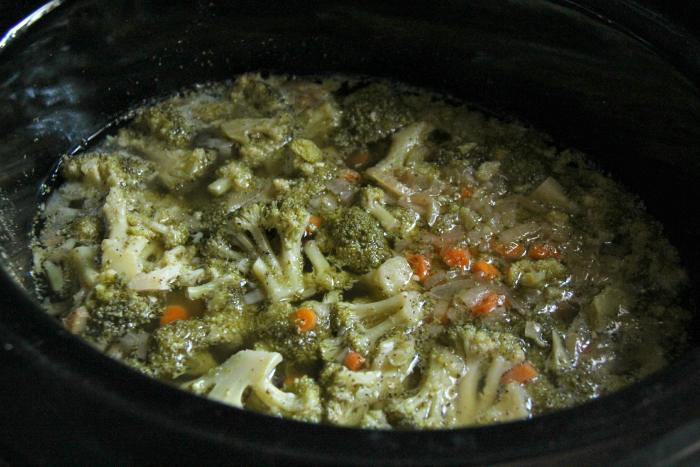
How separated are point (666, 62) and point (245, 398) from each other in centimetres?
187

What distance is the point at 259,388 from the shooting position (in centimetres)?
170

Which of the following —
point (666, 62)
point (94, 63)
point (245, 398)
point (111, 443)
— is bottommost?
point (245, 398)

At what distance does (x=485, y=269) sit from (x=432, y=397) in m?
0.58

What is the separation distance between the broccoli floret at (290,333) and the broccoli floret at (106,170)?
88 centimetres

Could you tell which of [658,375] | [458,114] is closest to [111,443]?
[658,375]

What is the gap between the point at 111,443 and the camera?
1.20 metres

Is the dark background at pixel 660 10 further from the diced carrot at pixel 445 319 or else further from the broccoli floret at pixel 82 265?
the diced carrot at pixel 445 319

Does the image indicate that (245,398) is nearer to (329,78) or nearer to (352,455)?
(352,455)

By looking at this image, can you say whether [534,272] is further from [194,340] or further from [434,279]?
[194,340]

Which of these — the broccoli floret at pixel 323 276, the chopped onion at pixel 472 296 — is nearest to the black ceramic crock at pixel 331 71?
the chopped onion at pixel 472 296

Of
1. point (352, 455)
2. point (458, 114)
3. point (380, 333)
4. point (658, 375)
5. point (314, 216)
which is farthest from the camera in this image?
point (458, 114)

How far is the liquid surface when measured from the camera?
1789 millimetres

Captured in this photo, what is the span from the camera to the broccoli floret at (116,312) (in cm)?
190

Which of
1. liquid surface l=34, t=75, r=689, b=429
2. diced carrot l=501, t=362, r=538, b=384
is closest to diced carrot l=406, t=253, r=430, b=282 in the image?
liquid surface l=34, t=75, r=689, b=429
